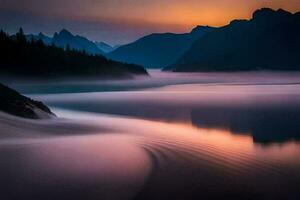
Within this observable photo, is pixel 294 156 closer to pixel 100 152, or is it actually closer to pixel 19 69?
pixel 100 152

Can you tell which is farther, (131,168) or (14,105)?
(14,105)

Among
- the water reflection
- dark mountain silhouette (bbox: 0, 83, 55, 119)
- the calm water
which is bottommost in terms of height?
the water reflection

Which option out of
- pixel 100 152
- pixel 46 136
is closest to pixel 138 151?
pixel 100 152

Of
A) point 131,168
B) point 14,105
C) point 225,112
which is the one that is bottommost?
point 225,112

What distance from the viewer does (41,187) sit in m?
11.0

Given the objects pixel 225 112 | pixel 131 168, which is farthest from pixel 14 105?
pixel 225 112

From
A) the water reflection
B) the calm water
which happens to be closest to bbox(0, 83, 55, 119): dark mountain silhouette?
the calm water

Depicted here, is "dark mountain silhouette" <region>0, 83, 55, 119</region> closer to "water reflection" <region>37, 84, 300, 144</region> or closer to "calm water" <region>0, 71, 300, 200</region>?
"calm water" <region>0, 71, 300, 200</region>

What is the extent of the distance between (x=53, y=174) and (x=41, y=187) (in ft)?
4.35

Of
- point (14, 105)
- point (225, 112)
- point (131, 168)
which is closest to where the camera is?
point (131, 168)

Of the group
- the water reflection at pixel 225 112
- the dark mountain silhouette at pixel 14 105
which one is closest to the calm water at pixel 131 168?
the dark mountain silhouette at pixel 14 105

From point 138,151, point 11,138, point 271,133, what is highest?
point 11,138

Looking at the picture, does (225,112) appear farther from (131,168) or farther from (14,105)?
(131,168)

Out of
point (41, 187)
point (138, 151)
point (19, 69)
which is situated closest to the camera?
point (41, 187)
